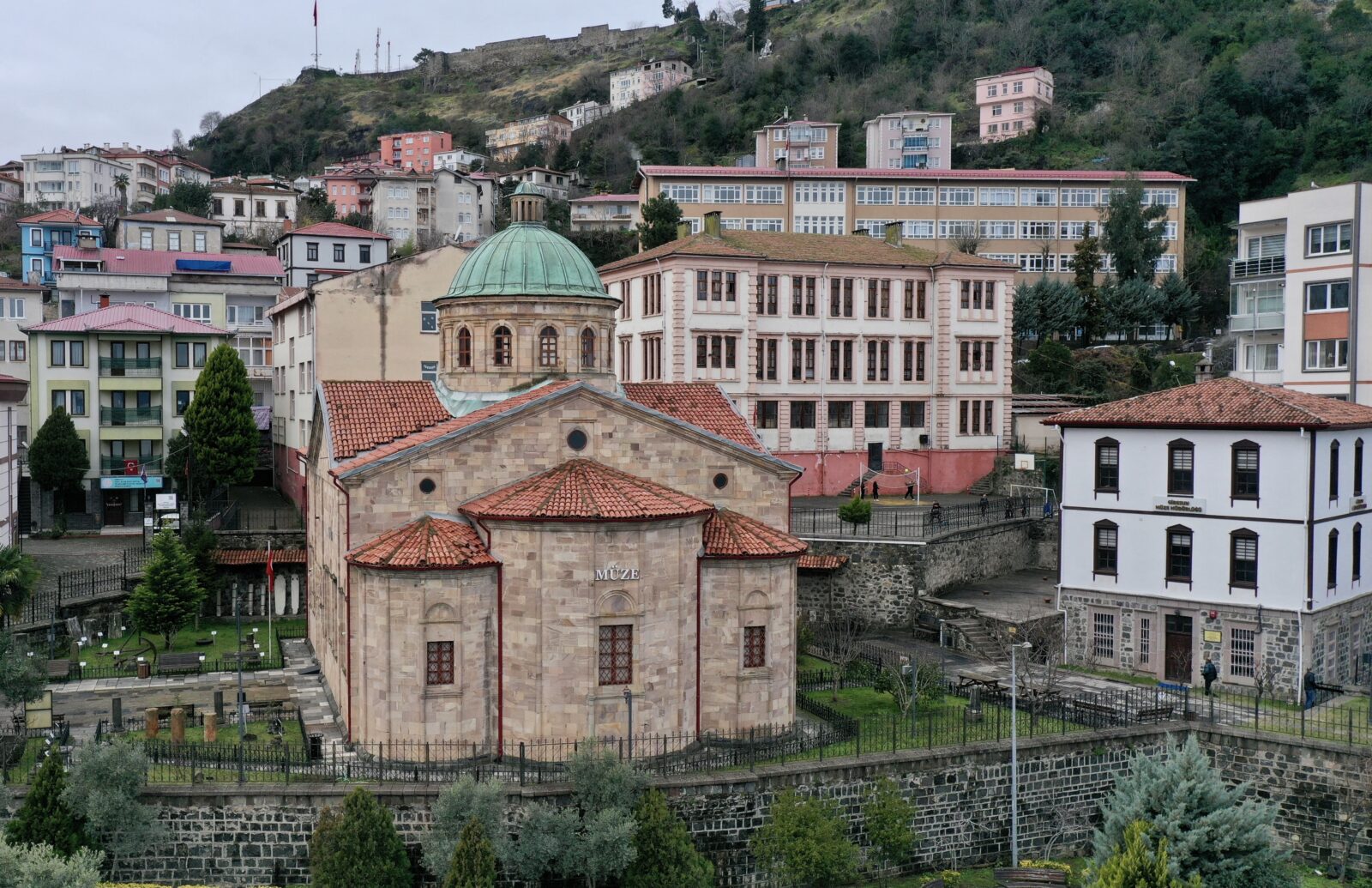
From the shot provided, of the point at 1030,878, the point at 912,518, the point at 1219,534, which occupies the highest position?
the point at 1219,534

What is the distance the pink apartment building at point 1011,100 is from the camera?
4227 inches

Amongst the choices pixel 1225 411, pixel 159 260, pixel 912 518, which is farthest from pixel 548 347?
pixel 159 260

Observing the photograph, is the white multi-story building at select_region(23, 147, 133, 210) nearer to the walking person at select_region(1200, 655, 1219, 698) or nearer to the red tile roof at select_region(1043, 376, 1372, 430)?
the red tile roof at select_region(1043, 376, 1372, 430)

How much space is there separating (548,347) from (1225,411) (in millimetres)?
18639

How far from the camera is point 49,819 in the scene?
22.5 metres

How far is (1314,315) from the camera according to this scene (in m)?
42.6

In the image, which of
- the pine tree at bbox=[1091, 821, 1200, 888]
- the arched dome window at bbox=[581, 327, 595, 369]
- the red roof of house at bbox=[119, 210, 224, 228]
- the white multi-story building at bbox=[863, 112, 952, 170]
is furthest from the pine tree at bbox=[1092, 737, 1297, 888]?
the white multi-story building at bbox=[863, 112, 952, 170]

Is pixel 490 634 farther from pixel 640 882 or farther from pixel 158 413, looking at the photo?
pixel 158 413

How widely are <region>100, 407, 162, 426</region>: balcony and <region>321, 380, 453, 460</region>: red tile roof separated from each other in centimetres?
2352

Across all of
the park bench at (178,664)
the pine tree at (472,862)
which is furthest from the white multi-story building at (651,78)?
the pine tree at (472,862)

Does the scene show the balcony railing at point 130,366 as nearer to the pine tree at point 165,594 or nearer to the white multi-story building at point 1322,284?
the pine tree at point 165,594

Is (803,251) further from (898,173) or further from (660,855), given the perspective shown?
(660,855)

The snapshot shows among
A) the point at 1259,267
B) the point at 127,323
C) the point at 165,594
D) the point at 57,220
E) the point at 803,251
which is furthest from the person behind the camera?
the point at 57,220

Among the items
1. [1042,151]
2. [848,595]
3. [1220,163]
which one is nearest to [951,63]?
[1042,151]
